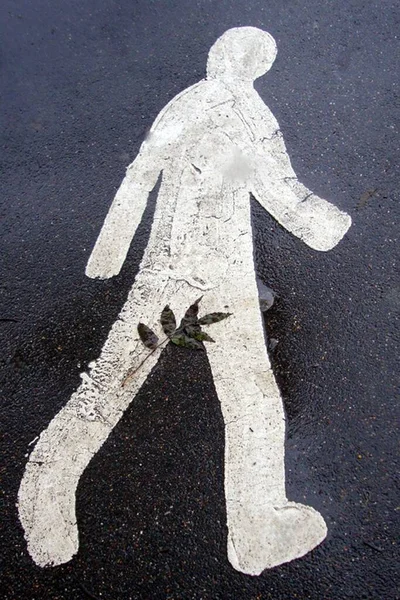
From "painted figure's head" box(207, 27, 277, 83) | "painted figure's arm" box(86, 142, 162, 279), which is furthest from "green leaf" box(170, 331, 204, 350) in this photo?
"painted figure's head" box(207, 27, 277, 83)

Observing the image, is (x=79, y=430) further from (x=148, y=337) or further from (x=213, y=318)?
(x=213, y=318)

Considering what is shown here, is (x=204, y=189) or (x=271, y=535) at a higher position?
(x=204, y=189)

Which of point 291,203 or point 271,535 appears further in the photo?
point 291,203

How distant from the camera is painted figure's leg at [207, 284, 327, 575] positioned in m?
2.31

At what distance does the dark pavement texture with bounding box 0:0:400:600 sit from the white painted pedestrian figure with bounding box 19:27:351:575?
0.07m

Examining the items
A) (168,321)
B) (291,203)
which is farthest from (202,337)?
(291,203)

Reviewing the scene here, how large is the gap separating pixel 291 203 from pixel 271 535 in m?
1.70

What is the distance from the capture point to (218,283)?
2.70m

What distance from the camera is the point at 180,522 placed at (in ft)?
7.83

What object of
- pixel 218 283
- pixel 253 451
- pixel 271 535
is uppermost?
pixel 218 283

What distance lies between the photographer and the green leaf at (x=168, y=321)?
264cm

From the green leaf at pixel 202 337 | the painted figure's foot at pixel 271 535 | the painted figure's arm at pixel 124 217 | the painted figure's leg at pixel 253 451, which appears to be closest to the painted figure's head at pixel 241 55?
the painted figure's arm at pixel 124 217

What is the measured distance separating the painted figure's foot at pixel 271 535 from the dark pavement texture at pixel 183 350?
0.05 m

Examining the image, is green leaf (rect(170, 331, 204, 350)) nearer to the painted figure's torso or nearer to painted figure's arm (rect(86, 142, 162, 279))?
the painted figure's torso
